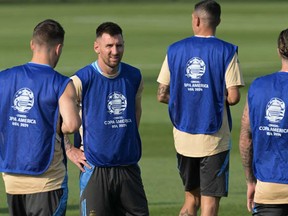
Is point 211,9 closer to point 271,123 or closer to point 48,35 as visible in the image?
point 48,35

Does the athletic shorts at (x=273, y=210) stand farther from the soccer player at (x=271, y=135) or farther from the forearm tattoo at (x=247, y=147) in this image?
the forearm tattoo at (x=247, y=147)

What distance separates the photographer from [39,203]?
30.3 ft

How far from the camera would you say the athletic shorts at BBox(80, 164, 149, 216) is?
1034 cm

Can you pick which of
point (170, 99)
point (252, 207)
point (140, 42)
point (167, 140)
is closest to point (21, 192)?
point (252, 207)

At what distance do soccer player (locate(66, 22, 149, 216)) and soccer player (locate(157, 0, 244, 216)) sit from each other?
99cm

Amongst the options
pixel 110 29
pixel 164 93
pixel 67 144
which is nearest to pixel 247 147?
pixel 67 144

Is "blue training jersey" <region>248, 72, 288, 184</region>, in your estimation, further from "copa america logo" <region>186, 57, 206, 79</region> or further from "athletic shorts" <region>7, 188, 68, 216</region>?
"copa america logo" <region>186, 57, 206, 79</region>

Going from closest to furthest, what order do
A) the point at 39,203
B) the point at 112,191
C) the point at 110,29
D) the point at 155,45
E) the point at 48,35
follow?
the point at 48,35
the point at 39,203
the point at 112,191
the point at 110,29
the point at 155,45

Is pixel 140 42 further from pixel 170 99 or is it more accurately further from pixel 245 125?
pixel 245 125

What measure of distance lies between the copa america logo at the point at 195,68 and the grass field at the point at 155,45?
2115mm

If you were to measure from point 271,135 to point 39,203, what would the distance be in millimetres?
1882

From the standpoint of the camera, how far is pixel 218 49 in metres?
11.2

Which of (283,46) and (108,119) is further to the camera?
(108,119)

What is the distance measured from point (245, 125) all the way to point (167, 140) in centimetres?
858
